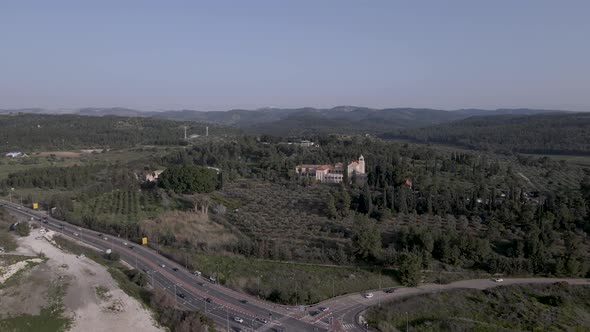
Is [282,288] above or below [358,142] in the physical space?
below

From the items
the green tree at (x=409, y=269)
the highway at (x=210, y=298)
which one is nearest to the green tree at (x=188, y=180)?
the highway at (x=210, y=298)

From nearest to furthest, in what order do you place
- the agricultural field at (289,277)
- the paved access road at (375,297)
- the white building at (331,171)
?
the paved access road at (375,297) → the agricultural field at (289,277) → the white building at (331,171)

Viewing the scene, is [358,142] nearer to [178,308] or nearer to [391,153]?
[391,153]

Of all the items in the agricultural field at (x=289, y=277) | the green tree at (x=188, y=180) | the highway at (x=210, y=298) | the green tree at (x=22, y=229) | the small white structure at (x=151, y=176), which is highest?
the green tree at (x=188, y=180)

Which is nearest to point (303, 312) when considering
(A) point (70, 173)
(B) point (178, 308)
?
(B) point (178, 308)

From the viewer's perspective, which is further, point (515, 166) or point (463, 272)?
point (515, 166)

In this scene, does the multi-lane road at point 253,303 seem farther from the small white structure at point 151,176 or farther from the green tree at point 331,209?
the small white structure at point 151,176

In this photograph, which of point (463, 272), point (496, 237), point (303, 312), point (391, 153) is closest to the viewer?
point (303, 312)
